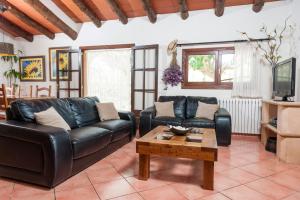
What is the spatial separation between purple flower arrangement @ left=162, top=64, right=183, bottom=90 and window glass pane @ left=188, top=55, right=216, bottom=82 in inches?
12.0

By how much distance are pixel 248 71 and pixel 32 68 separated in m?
5.86

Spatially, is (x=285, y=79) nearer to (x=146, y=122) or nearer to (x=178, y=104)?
(x=178, y=104)

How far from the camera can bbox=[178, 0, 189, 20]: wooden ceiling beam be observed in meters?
4.23

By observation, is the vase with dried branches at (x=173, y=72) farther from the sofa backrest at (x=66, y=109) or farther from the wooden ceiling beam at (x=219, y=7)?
the sofa backrest at (x=66, y=109)

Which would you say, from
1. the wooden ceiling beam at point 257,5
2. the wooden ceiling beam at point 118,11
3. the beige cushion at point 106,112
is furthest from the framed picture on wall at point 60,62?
the wooden ceiling beam at point 257,5

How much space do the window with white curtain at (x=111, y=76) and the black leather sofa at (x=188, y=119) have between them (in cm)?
191

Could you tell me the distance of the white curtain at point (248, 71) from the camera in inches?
166

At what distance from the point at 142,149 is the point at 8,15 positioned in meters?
5.36

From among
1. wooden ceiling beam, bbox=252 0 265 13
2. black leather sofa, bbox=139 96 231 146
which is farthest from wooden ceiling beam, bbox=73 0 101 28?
wooden ceiling beam, bbox=252 0 265 13

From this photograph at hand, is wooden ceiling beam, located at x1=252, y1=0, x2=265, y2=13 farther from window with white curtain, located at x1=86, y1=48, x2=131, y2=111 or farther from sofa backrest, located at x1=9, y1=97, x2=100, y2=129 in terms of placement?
sofa backrest, located at x1=9, y1=97, x2=100, y2=129

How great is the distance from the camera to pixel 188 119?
155 inches

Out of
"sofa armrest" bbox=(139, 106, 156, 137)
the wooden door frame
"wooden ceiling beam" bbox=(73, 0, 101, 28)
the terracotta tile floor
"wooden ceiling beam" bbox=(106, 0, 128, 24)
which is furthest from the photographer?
the wooden door frame

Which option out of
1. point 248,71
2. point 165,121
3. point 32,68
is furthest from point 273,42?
point 32,68

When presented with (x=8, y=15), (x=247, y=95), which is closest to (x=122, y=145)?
(x=247, y=95)
